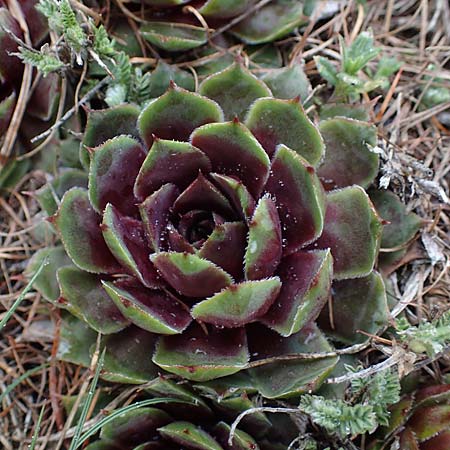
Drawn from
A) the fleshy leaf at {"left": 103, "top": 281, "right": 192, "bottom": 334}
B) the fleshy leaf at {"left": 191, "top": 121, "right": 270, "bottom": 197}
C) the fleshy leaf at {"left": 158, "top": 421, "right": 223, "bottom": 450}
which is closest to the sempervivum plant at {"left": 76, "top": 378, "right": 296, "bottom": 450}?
the fleshy leaf at {"left": 158, "top": 421, "right": 223, "bottom": 450}

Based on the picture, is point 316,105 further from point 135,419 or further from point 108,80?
point 135,419

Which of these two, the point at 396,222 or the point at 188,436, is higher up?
the point at 396,222

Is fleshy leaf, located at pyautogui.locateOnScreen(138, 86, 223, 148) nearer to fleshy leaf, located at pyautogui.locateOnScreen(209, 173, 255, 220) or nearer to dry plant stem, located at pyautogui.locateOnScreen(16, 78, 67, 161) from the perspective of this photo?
fleshy leaf, located at pyautogui.locateOnScreen(209, 173, 255, 220)

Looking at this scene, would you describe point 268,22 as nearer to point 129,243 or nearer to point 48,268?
point 129,243

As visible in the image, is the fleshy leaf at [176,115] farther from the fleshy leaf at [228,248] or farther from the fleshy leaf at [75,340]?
the fleshy leaf at [75,340]

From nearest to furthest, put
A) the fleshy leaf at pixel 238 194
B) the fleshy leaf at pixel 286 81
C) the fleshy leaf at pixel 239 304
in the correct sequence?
the fleshy leaf at pixel 239 304
the fleshy leaf at pixel 238 194
the fleshy leaf at pixel 286 81

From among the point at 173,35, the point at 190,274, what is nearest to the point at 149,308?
the point at 190,274

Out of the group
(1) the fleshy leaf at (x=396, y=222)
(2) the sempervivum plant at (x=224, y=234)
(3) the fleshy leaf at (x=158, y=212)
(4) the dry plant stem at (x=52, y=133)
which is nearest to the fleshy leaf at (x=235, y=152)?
(2) the sempervivum plant at (x=224, y=234)
